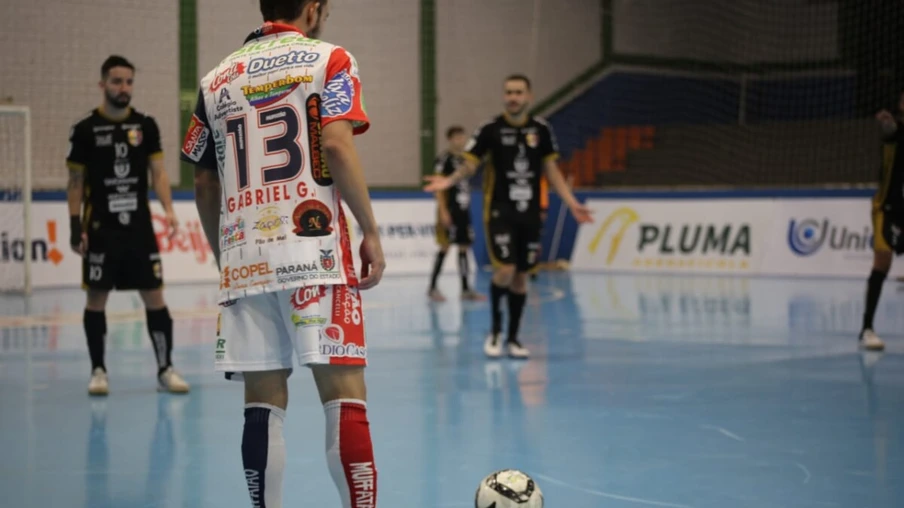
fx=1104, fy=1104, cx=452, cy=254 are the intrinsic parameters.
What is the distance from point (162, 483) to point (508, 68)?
20549 mm

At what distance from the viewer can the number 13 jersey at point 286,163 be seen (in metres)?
3.36

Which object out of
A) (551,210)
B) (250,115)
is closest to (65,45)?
(551,210)

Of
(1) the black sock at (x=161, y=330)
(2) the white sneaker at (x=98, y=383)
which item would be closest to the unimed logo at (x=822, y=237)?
(1) the black sock at (x=161, y=330)

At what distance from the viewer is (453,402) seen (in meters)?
6.93

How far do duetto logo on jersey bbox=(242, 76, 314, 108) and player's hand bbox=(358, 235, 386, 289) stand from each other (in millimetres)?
507

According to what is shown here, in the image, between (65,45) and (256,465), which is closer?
(256,465)

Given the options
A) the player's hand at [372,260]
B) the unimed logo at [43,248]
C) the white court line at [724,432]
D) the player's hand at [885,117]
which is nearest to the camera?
the player's hand at [372,260]

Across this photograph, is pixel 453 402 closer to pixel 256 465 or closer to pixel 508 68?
pixel 256 465

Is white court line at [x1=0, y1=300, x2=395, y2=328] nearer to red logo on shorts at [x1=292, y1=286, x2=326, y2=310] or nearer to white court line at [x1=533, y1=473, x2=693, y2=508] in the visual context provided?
white court line at [x1=533, y1=473, x2=693, y2=508]

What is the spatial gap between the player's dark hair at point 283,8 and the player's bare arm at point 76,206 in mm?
4023

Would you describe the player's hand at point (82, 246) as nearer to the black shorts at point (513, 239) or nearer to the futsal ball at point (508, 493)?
the black shorts at point (513, 239)

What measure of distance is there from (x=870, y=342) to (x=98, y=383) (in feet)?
20.2

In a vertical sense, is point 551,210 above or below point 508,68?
below

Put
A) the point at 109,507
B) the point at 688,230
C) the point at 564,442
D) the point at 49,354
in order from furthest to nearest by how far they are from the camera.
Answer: the point at 688,230 → the point at 49,354 → the point at 564,442 → the point at 109,507
